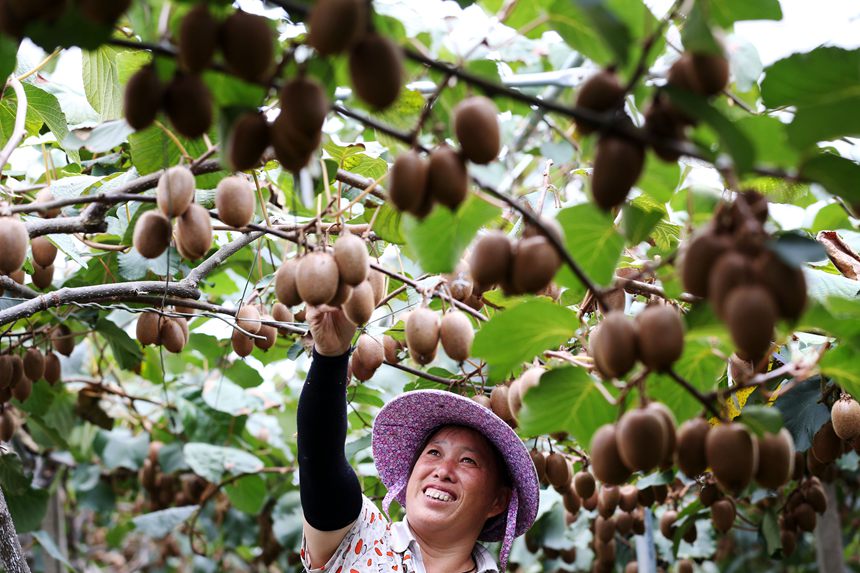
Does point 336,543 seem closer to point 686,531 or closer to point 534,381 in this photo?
point 534,381

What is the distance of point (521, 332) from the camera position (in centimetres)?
106

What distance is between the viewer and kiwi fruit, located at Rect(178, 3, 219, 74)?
0.69 metres

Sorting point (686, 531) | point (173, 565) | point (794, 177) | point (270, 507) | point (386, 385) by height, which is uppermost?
point (794, 177)

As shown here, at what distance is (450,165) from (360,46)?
0.13m

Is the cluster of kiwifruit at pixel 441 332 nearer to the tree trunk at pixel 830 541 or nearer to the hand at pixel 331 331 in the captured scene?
the hand at pixel 331 331

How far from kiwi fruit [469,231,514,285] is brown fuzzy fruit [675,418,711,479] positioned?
0.73 feet

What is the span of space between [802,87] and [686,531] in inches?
89.1

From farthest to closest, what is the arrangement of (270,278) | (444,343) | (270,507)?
(270,507)
(270,278)
(444,343)

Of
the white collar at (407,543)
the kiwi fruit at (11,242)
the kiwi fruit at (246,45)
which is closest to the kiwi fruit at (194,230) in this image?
the kiwi fruit at (11,242)

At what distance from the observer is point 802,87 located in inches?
32.5

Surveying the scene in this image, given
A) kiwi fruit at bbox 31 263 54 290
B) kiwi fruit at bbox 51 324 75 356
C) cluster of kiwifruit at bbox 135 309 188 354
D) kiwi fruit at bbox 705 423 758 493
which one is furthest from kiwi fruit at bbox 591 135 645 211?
kiwi fruit at bbox 51 324 75 356

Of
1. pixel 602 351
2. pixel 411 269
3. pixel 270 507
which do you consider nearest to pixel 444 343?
pixel 602 351

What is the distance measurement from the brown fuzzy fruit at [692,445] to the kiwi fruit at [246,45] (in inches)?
19.6

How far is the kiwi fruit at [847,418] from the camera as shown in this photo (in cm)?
152
